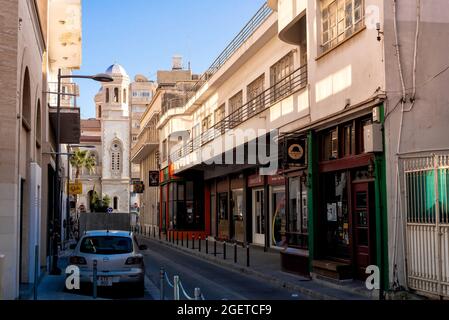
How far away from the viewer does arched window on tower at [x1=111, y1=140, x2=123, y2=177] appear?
339 ft

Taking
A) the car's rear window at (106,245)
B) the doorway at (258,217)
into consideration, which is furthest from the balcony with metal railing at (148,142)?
the car's rear window at (106,245)

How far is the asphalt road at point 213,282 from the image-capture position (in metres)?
15.1

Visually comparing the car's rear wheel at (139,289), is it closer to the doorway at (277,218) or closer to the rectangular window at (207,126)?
the doorway at (277,218)

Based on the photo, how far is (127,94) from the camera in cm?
9894

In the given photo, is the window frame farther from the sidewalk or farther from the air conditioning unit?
the sidewalk

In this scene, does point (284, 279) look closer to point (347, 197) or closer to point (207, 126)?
point (347, 197)

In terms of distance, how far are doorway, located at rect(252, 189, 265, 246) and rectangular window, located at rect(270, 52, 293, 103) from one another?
19.4 ft

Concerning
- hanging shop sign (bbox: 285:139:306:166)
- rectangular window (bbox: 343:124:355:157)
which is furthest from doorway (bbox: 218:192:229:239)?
rectangular window (bbox: 343:124:355:157)

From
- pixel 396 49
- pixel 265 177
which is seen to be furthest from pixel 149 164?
pixel 396 49

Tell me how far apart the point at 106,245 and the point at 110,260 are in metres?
0.65

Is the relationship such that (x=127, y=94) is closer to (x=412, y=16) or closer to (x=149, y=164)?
(x=149, y=164)

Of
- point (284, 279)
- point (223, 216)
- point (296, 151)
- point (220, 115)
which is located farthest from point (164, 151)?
point (284, 279)

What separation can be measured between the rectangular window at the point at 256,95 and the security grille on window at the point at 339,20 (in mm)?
7265
